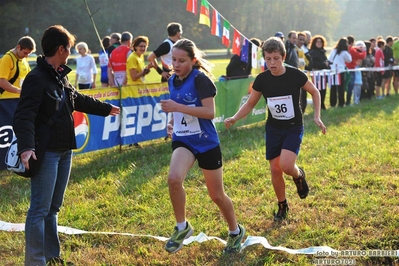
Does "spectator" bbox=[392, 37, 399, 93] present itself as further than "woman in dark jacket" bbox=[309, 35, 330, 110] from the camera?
Yes

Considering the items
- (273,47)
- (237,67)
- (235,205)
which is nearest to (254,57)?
(237,67)

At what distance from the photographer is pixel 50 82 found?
3988 millimetres

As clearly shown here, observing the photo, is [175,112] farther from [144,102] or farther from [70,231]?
[144,102]

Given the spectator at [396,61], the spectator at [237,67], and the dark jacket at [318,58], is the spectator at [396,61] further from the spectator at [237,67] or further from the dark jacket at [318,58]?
the spectator at [237,67]

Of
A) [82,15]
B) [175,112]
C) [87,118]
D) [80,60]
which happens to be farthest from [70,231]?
[82,15]

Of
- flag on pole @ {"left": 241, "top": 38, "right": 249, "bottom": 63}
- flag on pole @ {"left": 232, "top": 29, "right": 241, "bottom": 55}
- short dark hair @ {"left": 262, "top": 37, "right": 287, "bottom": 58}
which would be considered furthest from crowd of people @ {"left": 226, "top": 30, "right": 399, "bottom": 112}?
short dark hair @ {"left": 262, "top": 37, "right": 287, "bottom": 58}

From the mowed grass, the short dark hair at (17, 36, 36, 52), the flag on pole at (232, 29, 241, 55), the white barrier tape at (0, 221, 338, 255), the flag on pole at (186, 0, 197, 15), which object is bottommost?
the mowed grass

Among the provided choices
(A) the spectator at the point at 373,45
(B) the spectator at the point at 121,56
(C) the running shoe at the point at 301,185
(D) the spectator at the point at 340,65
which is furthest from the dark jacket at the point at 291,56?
(C) the running shoe at the point at 301,185

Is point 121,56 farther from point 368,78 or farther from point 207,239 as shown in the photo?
point 368,78

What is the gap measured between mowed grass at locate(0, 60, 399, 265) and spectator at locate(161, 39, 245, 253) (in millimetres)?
557

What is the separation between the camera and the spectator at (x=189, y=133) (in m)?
4.29

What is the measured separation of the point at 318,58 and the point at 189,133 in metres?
11.0

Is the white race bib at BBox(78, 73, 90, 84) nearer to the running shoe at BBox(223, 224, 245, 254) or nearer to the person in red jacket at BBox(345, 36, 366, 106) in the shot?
the person in red jacket at BBox(345, 36, 366, 106)

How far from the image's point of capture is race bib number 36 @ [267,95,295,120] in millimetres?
5395
